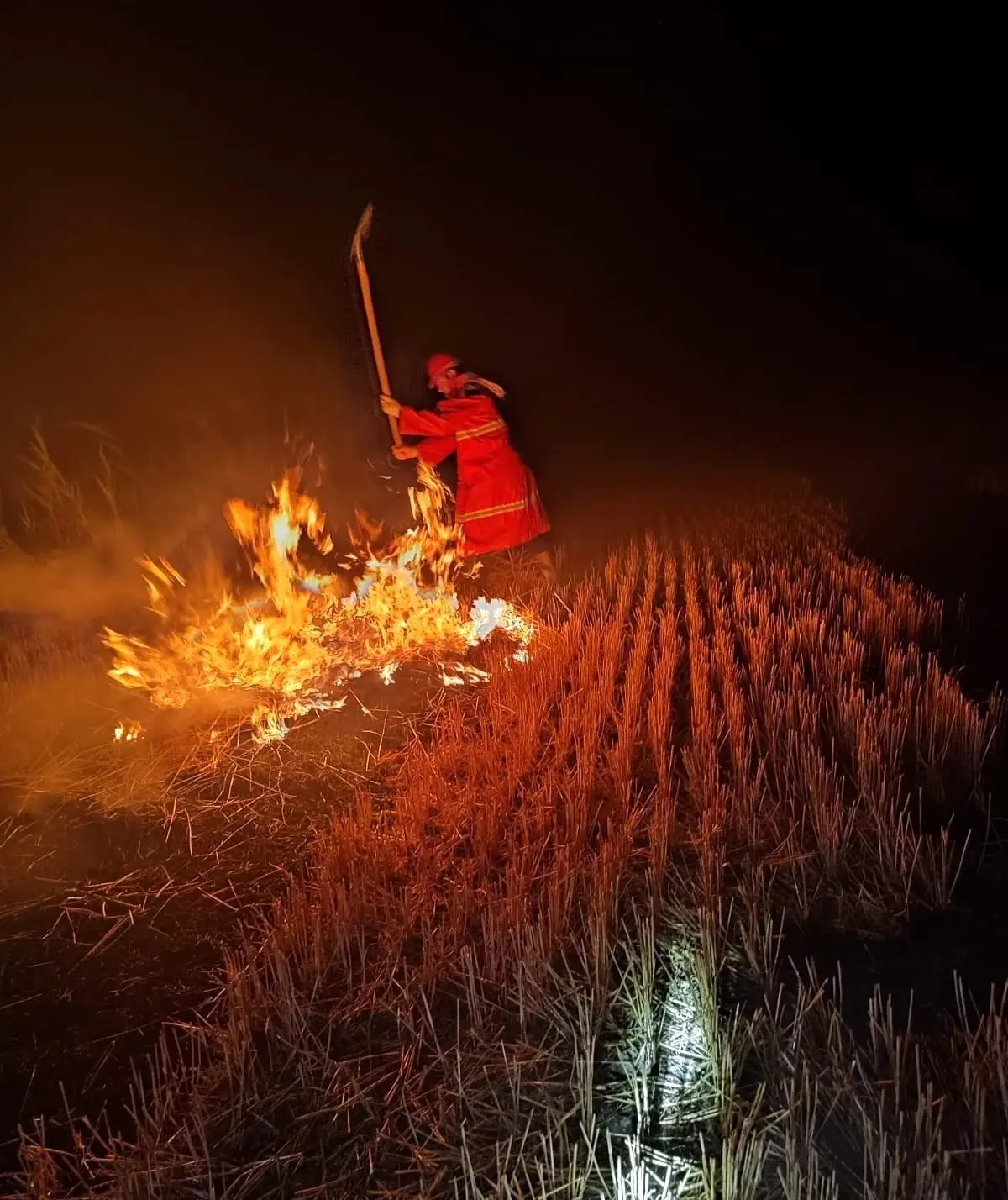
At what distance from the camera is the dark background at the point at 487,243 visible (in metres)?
5.66

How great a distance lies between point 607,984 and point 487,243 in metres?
7.42

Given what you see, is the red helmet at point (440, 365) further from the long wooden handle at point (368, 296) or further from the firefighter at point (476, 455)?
the long wooden handle at point (368, 296)

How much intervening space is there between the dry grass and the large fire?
2.36ft

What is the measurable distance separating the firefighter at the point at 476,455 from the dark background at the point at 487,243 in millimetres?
394

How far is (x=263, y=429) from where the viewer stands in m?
6.01

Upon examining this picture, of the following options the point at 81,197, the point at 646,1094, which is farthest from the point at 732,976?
the point at 81,197

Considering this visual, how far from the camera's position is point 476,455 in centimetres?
557

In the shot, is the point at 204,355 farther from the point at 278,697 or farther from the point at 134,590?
the point at 278,697

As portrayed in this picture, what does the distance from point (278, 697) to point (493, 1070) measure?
251cm

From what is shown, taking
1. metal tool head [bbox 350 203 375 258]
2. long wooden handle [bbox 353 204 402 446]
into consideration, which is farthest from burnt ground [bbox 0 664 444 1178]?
metal tool head [bbox 350 203 375 258]

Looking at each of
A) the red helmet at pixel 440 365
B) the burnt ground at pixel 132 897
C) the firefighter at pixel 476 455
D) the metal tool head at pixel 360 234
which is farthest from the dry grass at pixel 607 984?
the metal tool head at pixel 360 234

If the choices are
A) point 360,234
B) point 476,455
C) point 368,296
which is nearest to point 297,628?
point 476,455

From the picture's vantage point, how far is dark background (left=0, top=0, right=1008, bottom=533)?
18.6 feet

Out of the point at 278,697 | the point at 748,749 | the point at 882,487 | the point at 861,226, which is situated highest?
the point at 861,226
